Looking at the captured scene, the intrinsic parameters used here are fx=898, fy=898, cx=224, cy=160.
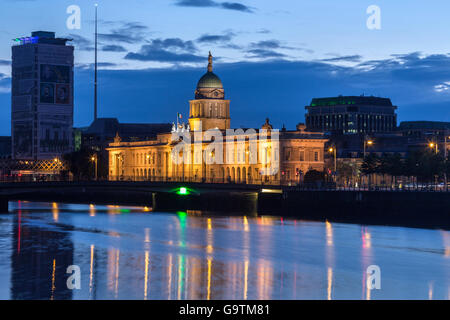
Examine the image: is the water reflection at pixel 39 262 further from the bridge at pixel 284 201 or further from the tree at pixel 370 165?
the tree at pixel 370 165

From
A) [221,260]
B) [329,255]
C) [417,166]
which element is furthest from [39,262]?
[417,166]

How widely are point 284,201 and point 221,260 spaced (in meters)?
50.8

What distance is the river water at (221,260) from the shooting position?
5406cm

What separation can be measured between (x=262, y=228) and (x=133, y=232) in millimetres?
14135

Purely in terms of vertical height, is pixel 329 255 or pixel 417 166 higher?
pixel 417 166

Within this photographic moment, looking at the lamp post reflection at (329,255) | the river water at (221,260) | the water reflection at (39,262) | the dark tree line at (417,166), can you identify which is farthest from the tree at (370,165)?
the water reflection at (39,262)

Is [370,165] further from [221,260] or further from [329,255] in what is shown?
[221,260]

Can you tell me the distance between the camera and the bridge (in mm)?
99625

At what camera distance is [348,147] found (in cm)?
19912

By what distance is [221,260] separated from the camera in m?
68.1

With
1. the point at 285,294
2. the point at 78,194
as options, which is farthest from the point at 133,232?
the point at 78,194

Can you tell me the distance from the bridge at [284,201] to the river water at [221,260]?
7468mm

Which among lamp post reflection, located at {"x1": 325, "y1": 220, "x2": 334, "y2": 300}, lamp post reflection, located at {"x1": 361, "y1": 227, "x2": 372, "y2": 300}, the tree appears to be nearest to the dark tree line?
the tree
